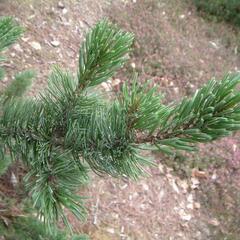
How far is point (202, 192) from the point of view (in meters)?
5.62

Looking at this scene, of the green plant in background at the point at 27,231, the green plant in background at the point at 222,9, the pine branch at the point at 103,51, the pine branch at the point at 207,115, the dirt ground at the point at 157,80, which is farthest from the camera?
the green plant in background at the point at 222,9

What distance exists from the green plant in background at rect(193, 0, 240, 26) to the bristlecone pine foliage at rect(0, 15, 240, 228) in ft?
20.2

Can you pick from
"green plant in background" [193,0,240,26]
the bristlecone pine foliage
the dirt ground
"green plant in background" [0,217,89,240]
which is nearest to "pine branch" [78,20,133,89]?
the bristlecone pine foliage

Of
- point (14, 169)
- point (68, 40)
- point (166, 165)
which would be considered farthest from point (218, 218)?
point (68, 40)

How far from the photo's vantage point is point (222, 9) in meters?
7.86

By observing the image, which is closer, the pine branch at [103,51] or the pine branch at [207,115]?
the pine branch at [207,115]

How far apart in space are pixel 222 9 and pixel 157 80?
235 cm

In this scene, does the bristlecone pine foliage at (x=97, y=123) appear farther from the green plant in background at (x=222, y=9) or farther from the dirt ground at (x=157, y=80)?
the green plant in background at (x=222, y=9)

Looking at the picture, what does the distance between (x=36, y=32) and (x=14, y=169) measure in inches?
Result: 83.6

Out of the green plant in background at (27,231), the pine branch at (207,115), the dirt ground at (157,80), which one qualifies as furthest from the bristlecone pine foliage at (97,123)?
the dirt ground at (157,80)

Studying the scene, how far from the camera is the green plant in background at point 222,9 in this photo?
772cm

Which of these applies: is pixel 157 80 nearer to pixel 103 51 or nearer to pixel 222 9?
pixel 222 9

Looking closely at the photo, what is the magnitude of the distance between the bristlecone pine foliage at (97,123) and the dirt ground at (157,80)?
8.57ft

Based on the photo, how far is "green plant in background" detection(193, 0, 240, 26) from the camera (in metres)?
7.72
